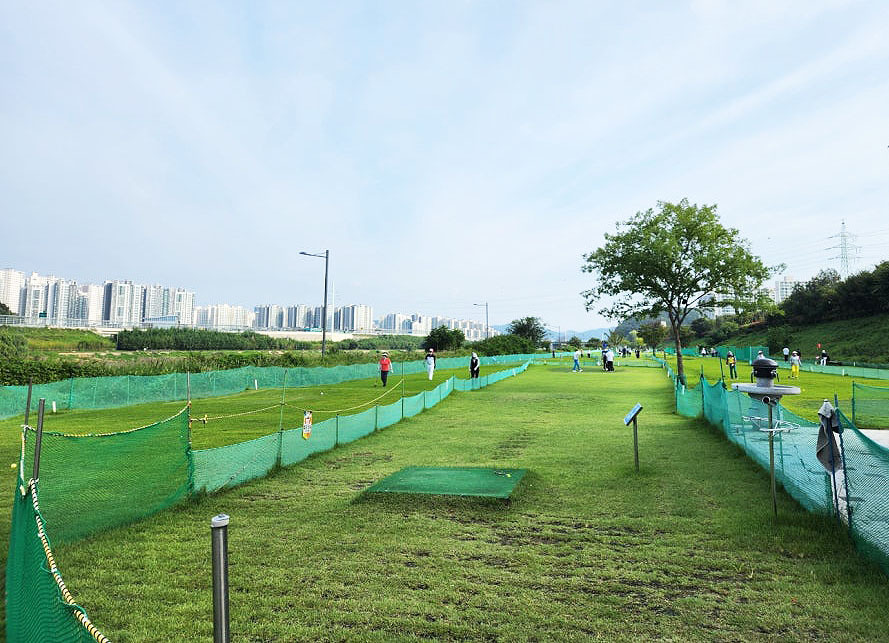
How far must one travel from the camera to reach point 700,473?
31.5 feet

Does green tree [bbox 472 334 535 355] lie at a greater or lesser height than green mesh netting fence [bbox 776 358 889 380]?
greater

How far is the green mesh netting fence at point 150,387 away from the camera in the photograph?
66.8ft

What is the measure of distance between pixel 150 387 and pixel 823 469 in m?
24.7

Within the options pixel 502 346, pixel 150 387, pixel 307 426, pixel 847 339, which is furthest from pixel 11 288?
pixel 847 339

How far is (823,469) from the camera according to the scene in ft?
23.4

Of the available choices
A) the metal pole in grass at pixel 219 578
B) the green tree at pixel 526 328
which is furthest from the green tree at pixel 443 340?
the metal pole in grass at pixel 219 578

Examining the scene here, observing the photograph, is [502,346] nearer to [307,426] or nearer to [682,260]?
[682,260]

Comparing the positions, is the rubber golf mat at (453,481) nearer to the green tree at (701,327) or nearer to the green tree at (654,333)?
the green tree at (654,333)

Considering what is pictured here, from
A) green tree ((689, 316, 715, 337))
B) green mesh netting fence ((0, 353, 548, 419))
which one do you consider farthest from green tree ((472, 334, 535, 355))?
green tree ((689, 316, 715, 337))

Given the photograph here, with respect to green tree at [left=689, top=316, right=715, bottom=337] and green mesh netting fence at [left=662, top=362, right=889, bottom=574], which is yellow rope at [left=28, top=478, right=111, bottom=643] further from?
green tree at [left=689, top=316, right=715, bottom=337]

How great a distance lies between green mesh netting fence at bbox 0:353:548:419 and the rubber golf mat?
1028 cm

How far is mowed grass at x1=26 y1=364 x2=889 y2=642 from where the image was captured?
4.35 metres

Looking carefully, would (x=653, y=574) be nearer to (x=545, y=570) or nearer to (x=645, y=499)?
(x=545, y=570)

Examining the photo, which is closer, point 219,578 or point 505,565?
point 219,578
